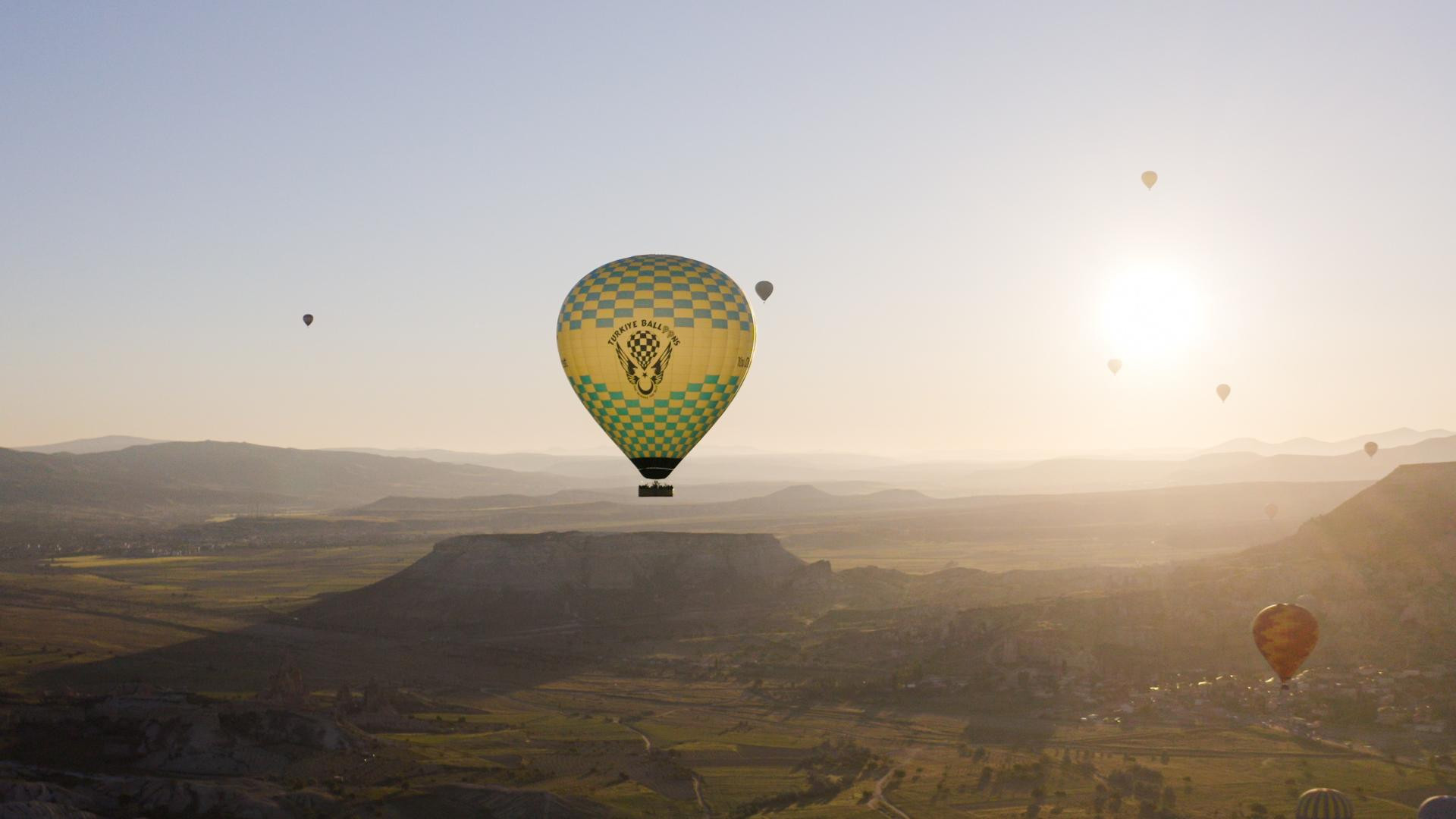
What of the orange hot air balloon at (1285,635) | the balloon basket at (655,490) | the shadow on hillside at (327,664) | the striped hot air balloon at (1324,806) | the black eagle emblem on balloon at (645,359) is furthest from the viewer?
the shadow on hillside at (327,664)

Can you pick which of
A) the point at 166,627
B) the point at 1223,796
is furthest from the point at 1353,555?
the point at 166,627

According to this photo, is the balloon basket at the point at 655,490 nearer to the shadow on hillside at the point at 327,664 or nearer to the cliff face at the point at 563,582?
the shadow on hillside at the point at 327,664

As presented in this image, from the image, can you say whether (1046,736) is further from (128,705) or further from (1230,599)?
(128,705)

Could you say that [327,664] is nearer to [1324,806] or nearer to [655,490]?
[655,490]

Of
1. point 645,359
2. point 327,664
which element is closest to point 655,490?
point 645,359

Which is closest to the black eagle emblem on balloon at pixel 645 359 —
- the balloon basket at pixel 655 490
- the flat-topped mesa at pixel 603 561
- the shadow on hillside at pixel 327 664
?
the balloon basket at pixel 655 490
